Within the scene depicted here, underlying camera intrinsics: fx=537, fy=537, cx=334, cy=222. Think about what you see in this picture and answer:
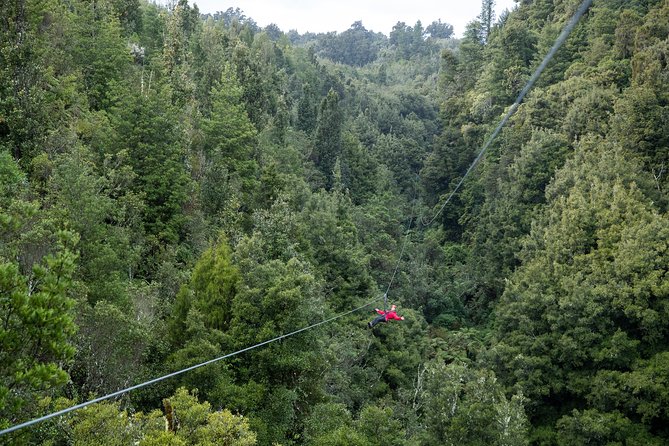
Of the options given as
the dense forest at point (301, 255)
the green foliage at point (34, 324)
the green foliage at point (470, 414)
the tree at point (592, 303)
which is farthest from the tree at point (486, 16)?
the green foliage at point (34, 324)

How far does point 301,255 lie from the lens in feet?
72.5

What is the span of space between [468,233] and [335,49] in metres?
95.2

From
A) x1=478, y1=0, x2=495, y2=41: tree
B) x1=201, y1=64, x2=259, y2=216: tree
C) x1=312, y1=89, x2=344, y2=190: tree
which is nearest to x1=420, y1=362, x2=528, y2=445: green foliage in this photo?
x1=201, y1=64, x2=259, y2=216: tree

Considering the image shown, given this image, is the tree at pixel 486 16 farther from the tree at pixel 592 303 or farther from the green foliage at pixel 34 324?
the green foliage at pixel 34 324

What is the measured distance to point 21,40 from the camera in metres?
19.8

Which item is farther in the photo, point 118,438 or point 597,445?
point 597,445

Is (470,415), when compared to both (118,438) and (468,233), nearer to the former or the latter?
(118,438)

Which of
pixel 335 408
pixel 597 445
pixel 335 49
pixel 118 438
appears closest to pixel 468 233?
pixel 597 445

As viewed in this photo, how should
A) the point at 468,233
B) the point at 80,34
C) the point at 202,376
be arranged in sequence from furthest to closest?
the point at 468,233, the point at 80,34, the point at 202,376

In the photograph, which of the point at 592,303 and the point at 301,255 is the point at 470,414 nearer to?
the point at 301,255

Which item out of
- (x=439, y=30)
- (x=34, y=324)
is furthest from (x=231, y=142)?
(x=439, y=30)

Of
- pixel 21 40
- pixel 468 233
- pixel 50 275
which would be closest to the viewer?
pixel 50 275

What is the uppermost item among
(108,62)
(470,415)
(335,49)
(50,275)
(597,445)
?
(335,49)

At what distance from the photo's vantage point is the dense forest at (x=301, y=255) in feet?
40.2
